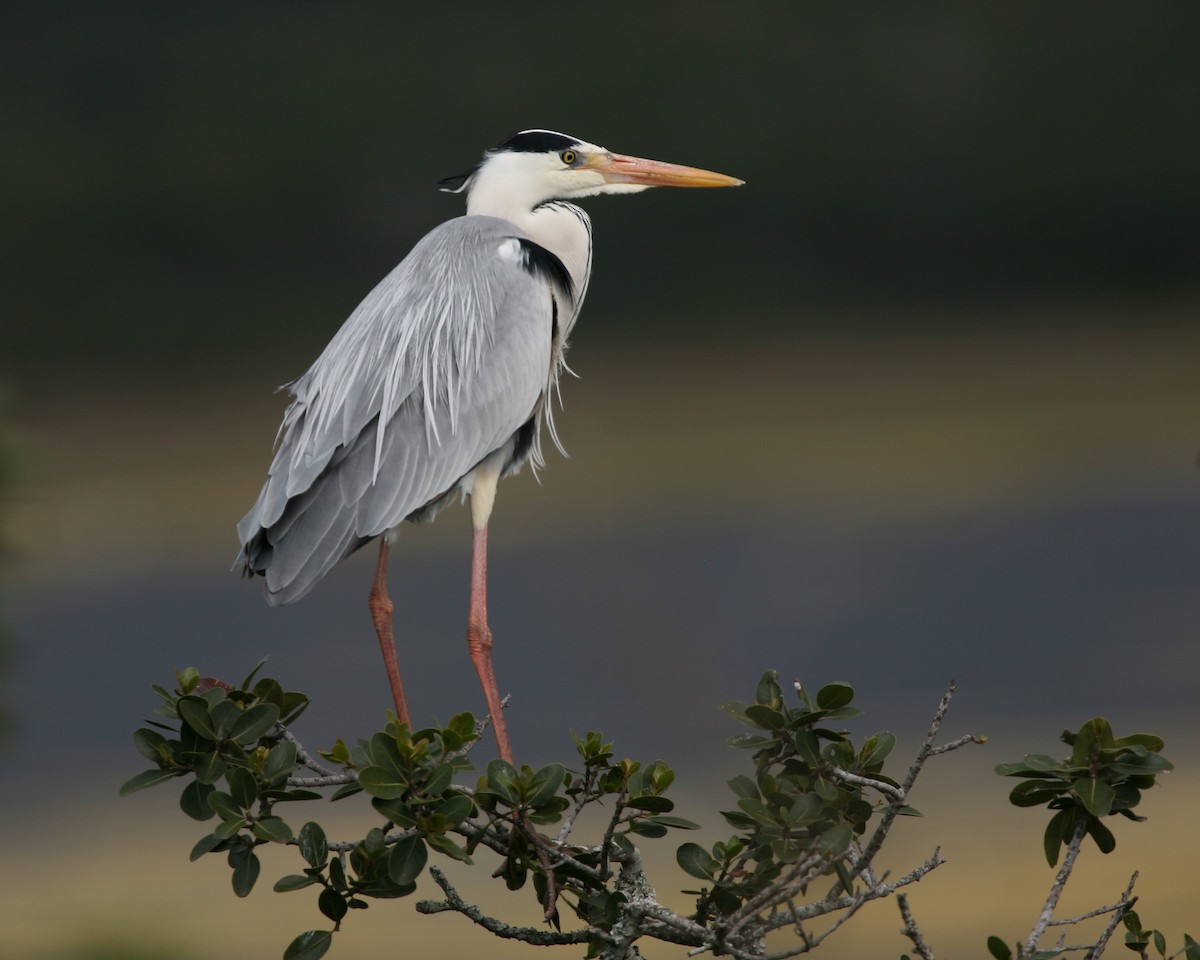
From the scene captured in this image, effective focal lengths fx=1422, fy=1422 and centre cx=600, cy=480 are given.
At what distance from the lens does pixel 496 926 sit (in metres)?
1.68

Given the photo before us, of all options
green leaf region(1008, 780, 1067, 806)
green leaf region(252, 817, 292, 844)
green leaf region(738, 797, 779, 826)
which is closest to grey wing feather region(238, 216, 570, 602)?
A: green leaf region(252, 817, 292, 844)

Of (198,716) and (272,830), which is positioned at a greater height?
(198,716)

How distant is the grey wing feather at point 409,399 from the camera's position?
2.35 m

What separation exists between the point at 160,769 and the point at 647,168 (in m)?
1.73

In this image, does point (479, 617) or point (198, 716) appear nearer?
point (198, 716)

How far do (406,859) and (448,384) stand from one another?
1.15m

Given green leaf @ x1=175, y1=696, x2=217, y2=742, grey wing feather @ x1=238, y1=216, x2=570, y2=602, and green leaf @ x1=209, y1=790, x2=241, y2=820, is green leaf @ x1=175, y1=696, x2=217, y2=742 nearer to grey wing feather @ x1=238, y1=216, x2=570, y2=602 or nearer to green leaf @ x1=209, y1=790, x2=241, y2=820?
green leaf @ x1=209, y1=790, x2=241, y2=820

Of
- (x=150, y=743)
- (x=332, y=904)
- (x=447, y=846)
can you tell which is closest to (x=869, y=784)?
(x=447, y=846)

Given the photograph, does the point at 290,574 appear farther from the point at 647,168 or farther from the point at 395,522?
the point at 647,168

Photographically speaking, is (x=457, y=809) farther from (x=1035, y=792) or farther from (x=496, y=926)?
(x=1035, y=792)

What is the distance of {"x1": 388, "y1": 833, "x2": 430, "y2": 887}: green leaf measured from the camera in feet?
5.30

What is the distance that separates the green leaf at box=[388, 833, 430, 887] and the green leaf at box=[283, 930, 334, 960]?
123 mm

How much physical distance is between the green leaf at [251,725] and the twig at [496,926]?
0.26m

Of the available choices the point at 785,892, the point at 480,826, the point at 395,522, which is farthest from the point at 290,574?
the point at 785,892
